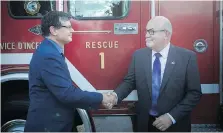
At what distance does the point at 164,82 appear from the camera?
120 inches

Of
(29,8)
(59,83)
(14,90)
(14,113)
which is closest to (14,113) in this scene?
(14,113)

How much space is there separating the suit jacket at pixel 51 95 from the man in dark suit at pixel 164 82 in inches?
20.5

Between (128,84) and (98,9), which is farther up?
(98,9)

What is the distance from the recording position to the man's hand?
2994mm

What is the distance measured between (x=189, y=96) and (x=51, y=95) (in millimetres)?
1206

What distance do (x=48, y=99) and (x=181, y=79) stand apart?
1.18m

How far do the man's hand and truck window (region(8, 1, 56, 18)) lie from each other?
1.48 m

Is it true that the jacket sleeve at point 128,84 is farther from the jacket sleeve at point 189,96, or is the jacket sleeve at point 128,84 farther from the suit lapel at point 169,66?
the jacket sleeve at point 189,96

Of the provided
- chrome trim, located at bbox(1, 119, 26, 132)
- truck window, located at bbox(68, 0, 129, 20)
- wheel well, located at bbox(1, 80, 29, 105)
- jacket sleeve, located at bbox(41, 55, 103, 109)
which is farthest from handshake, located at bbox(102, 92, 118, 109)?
chrome trim, located at bbox(1, 119, 26, 132)

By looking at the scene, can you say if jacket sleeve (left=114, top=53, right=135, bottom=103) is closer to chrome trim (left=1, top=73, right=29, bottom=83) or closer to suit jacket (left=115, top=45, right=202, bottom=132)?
suit jacket (left=115, top=45, right=202, bottom=132)

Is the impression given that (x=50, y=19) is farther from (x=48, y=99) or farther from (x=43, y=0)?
(x=43, y=0)

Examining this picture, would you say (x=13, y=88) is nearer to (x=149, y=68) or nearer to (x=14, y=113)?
(x=14, y=113)

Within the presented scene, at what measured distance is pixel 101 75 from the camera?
344 cm

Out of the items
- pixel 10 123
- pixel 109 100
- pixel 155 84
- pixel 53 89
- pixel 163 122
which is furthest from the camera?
pixel 10 123
